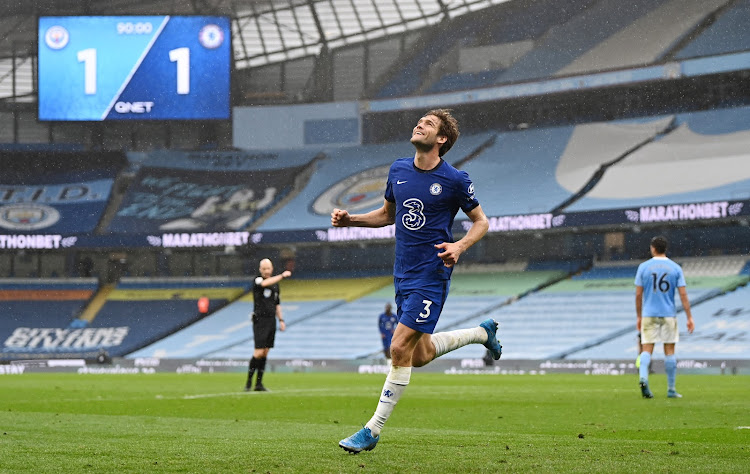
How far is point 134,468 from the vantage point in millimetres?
5918

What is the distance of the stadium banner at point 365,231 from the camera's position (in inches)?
1375

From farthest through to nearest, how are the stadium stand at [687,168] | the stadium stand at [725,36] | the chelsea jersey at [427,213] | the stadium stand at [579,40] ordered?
the stadium stand at [579,40] → the stadium stand at [725,36] → the stadium stand at [687,168] → the chelsea jersey at [427,213]

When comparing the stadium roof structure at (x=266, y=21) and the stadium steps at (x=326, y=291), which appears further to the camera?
the stadium roof structure at (x=266, y=21)

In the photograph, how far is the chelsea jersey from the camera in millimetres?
7074

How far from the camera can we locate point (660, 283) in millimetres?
13445

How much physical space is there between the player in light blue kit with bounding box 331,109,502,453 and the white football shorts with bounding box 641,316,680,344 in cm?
685

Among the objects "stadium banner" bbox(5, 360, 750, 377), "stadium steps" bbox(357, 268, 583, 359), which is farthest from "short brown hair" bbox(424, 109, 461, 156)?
"stadium steps" bbox(357, 268, 583, 359)

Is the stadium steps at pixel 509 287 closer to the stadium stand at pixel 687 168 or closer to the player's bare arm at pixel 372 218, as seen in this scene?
the stadium stand at pixel 687 168

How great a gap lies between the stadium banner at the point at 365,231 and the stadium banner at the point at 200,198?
66 centimetres

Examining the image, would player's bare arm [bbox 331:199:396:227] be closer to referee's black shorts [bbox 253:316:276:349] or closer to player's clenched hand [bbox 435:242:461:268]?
player's clenched hand [bbox 435:242:461:268]

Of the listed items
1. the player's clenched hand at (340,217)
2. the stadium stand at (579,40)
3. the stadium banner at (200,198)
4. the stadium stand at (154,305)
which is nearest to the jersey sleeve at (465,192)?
the player's clenched hand at (340,217)

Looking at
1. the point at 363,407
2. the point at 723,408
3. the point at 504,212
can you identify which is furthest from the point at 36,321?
the point at 723,408

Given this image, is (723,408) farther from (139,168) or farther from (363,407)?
(139,168)

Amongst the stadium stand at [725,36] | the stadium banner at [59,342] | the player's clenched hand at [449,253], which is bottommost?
the stadium banner at [59,342]
